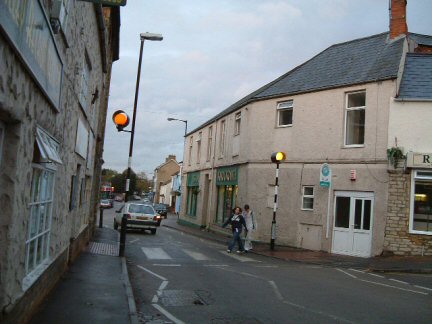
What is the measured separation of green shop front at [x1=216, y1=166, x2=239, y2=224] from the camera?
81.6ft

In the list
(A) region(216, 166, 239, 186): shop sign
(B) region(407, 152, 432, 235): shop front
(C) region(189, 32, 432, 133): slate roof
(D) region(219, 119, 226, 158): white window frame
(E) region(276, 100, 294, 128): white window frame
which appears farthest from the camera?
(D) region(219, 119, 226, 158): white window frame

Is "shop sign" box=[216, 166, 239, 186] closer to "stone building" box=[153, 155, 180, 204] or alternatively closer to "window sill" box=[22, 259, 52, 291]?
"window sill" box=[22, 259, 52, 291]

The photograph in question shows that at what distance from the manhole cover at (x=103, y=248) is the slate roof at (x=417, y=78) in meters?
12.0

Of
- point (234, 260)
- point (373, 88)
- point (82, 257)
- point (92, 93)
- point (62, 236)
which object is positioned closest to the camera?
point (62, 236)

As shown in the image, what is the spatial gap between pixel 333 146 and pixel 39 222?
46.9 ft

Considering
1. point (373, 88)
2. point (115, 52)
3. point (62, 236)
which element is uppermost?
point (115, 52)

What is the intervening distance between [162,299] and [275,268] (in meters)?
5.76

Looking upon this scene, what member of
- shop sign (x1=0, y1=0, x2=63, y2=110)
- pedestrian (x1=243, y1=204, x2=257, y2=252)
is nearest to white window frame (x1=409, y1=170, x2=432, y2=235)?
pedestrian (x1=243, y1=204, x2=257, y2=252)

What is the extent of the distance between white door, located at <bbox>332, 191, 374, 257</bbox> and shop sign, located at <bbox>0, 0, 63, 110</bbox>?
1376cm

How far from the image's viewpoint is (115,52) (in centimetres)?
2305

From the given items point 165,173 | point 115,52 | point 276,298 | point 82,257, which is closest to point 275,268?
point 276,298

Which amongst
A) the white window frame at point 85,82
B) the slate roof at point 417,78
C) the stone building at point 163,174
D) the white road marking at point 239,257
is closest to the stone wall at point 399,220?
the slate roof at point 417,78

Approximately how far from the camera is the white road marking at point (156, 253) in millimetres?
14903

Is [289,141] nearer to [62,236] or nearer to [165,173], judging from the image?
[62,236]
